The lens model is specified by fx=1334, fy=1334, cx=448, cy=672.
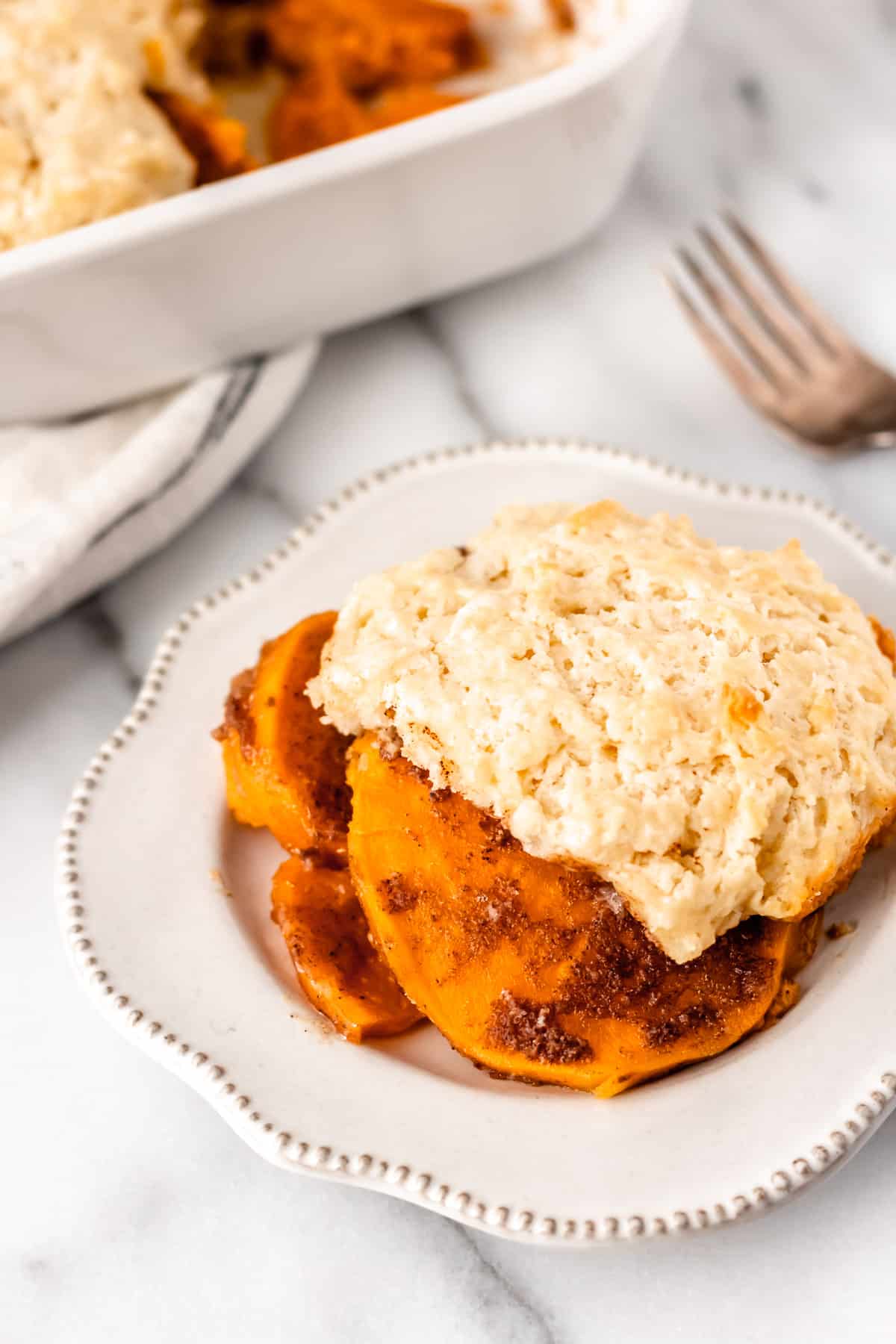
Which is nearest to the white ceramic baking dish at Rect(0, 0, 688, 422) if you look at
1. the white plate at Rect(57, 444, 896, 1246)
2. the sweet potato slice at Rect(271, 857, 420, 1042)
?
the white plate at Rect(57, 444, 896, 1246)

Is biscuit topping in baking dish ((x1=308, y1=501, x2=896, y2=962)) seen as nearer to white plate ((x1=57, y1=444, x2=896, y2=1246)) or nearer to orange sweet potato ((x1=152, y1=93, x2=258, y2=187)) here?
white plate ((x1=57, y1=444, x2=896, y2=1246))

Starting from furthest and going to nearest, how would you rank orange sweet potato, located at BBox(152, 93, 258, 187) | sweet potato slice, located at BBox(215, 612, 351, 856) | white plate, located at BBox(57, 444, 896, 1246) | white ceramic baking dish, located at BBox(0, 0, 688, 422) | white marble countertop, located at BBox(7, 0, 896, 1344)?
orange sweet potato, located at BBox(152, 93, 258, 187), white ceramic baking dish, located at BBox(0, 0, 688, 422), sweet potato slice, located at BBox(215, 612, 351, 856), white marble countertop, located at BBox(7, 0, 896, 1344), white plate, located at BBox(57, 444, 896, 1246)

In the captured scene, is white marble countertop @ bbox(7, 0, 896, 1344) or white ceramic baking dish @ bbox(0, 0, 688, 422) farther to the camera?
white ceramic baking dish @ bbox(0, 0, 688, 422)

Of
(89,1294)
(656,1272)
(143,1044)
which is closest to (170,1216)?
(89,1294)

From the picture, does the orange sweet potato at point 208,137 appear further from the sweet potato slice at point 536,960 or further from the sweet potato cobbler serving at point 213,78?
the sweet potato slice at point 536,960

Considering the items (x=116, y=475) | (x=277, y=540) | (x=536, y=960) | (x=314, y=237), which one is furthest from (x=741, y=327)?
(x=536, y=960)

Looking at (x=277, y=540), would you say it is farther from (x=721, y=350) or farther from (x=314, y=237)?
(x=721, y=350)
